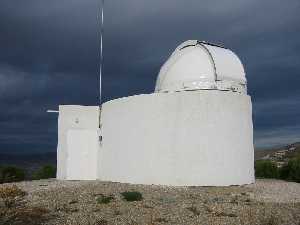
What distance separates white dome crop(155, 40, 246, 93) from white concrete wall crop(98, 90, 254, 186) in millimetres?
923

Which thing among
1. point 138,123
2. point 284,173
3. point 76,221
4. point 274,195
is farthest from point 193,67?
point 76,221

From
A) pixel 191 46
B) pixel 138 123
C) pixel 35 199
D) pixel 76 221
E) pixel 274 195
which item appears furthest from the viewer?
pixel 191 46

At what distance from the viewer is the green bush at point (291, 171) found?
19.7 metres

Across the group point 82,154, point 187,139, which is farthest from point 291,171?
point 82,154

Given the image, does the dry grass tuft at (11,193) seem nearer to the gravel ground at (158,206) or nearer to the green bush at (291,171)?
the gravel ground at (158,206)

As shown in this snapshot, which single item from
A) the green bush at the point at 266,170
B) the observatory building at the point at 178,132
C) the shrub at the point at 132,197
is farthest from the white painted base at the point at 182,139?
the green bush at the point at 266,170

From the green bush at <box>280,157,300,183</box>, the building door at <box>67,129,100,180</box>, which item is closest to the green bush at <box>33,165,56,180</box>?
the building door at <box>67,129,100,180</box>

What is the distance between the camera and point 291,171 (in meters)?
20.1

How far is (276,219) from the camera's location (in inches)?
361

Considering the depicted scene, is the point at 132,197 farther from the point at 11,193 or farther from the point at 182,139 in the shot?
the point at 11,193

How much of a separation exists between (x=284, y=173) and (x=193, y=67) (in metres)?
7.94

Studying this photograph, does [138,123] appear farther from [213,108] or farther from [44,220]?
[44,220]

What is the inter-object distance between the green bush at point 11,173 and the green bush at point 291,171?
44.4ft

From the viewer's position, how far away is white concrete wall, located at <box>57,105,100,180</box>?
718 inches
